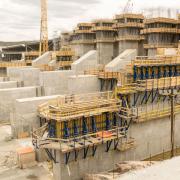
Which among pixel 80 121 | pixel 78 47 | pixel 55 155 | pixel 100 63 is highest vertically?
pixel 78 47

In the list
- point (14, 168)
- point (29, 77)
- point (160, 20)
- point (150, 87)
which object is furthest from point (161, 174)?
point (29, 77)

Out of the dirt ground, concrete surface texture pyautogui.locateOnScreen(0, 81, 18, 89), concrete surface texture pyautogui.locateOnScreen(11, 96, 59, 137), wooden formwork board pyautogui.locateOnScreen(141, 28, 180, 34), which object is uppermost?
wooden formwork board pyautogui.locateOnScreen(141, 28, 180, 34)

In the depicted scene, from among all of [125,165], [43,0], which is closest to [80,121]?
[125,165]

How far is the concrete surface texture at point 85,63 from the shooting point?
43.8 meters

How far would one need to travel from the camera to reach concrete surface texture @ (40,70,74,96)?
3728 centimetres

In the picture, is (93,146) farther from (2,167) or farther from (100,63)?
(100,63)

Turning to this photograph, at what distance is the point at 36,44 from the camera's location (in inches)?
3617

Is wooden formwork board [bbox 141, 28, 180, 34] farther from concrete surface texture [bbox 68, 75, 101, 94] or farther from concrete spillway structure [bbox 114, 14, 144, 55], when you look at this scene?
concrete surface texture [bbox 68, 75, 101, 94]

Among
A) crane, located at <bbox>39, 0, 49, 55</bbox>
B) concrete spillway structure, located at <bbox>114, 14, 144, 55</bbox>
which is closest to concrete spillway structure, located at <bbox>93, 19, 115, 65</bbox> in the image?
concrete spillway structure, located at <bbox>114, 14, 144, 55</bbox>

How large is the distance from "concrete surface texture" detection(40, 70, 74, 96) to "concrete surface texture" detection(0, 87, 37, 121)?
1.55 meters

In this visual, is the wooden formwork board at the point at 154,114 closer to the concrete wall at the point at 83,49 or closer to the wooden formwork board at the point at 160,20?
the wooden formwork board at the point at 160,20

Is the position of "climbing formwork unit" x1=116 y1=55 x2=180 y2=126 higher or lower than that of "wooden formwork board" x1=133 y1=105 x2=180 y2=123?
higher

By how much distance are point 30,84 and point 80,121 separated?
894 inches

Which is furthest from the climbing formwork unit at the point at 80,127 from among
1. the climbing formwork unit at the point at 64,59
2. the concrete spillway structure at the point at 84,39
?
the concrete spillway structure at the point at 84,39
